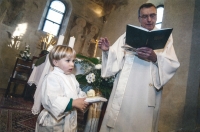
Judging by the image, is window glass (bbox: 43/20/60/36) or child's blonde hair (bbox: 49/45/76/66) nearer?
child's blonde hair (bbox: 49/45/76/66)

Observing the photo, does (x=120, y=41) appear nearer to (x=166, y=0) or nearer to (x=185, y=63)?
(x=185, y=63)

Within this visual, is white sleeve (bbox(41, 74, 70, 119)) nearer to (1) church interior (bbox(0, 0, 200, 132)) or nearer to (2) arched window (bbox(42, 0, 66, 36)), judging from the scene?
(1) church interior (bbox(0, 0, 200, 132))

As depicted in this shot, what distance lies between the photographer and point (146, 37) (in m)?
1.25

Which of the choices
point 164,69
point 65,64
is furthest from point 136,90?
point 65,64

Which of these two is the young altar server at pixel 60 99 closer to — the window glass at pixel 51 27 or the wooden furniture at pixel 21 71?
the wooden furniture at pixel 21 71

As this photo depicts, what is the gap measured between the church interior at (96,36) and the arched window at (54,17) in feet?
0.34

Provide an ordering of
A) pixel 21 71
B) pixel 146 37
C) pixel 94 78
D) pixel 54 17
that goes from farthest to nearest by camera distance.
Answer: pixel 54 17
pixel 21 71
pixel 94 78
pixel 146 37

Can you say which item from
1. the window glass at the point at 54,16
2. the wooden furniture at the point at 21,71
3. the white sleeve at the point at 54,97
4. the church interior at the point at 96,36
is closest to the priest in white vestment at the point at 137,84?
the white sleeve at the point at 54,97

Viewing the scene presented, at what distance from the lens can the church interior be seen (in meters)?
2.84

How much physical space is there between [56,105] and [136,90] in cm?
80

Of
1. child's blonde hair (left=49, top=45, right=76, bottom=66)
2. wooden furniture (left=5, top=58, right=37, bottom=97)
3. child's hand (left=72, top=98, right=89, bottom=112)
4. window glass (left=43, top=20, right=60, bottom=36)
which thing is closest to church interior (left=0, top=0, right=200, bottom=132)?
window glass (left=43, top=20, right=60, bottom=36)

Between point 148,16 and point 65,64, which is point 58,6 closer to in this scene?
point 148,16

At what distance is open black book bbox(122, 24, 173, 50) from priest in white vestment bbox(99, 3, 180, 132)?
63mm

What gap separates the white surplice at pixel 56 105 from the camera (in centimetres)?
104
